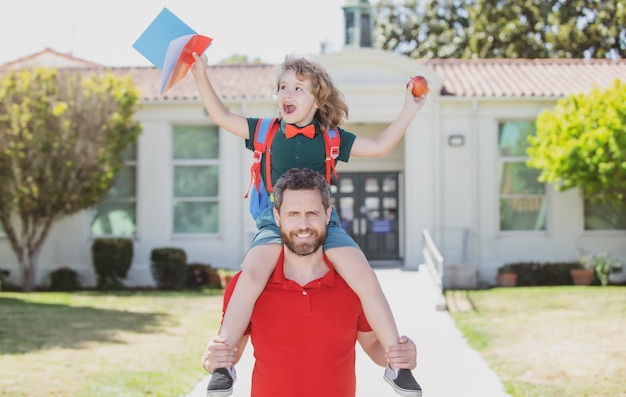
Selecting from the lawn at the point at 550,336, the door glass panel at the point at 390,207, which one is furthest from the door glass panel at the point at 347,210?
the lawn at the point at 550,336

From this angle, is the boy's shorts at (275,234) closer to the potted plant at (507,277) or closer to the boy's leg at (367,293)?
the boy's leg at (367,293)

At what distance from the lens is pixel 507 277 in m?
17.6

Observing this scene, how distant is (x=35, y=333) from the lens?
11266mm

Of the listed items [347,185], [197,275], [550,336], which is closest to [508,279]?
[347,185]

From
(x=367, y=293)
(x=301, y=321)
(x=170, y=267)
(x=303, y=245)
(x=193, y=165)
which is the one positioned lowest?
(x=170, y=267)

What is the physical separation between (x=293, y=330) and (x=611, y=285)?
590 inches

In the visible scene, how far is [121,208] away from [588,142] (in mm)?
9406

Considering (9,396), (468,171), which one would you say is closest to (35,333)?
(9,396)

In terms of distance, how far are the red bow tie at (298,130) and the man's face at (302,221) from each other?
2.01 feet

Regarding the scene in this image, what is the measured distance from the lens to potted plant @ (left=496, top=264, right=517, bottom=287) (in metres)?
17.6

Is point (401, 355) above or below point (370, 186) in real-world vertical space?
below

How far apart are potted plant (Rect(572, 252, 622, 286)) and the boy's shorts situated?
46.5ft

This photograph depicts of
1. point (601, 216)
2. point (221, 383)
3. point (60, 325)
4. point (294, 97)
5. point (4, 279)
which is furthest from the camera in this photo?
point (601, 216)

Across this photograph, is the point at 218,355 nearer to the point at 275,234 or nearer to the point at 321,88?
the point at 275,234
